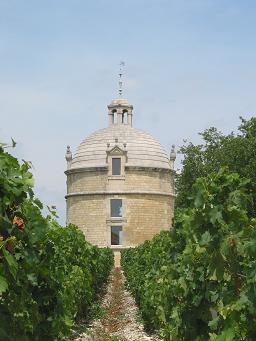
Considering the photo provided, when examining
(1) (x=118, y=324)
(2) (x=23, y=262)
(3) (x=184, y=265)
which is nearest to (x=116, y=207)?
(1) (x=118, y=324)

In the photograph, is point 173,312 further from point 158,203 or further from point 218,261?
point 158,203

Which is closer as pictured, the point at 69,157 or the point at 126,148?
the point at 126,148

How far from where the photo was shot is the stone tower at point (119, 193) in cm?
5319

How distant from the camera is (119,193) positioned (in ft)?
174

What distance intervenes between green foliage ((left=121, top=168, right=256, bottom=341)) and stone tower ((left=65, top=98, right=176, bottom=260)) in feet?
140

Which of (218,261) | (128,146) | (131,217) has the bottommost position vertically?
(218,261)

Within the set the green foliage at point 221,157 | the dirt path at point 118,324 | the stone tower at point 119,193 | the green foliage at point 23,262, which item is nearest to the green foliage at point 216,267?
the green foliage at point 23,262

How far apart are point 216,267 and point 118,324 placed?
9.84m

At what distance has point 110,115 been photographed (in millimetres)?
58812

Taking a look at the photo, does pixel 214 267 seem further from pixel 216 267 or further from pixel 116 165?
pixel 116 165

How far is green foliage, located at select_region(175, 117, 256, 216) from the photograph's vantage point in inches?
1497

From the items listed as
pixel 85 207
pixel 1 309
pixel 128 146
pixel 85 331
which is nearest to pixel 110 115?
pixel 128 146

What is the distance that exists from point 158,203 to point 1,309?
159 feet

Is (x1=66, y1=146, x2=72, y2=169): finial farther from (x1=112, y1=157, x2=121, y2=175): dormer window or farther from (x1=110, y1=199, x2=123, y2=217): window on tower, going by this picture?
(x1=110, y1=199, x2=123, y2=217): window on tower
